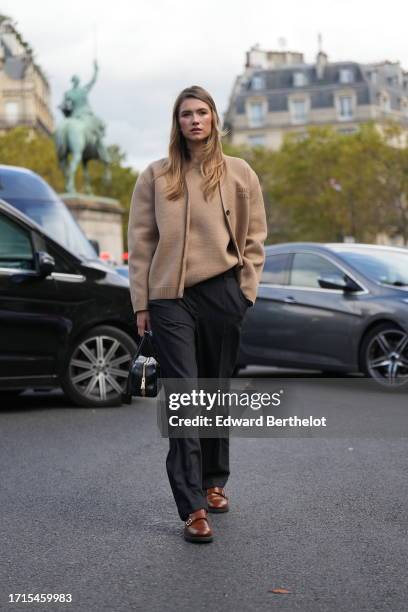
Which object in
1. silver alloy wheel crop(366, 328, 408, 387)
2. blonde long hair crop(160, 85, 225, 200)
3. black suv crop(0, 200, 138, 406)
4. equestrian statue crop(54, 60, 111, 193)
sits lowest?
silver alloy wheel crop(366, 328, 408, 387)

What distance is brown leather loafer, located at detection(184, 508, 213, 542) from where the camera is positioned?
476 cm

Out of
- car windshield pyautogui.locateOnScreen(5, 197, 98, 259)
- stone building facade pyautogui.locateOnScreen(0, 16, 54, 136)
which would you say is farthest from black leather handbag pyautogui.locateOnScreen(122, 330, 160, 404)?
stone building facade pyautogui.locateOnScreen(0, 16, 54, 136)

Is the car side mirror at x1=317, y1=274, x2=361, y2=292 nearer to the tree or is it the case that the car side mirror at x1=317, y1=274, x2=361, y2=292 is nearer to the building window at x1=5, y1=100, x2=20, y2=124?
the tree

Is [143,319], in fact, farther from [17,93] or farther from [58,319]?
[17,93]

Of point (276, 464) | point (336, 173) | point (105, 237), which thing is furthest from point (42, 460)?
point (336, 173)

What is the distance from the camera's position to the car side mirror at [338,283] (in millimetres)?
11180

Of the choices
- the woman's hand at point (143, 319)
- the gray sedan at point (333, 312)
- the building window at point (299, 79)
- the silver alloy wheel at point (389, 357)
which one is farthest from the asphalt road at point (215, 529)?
the building window at point (299, 79)

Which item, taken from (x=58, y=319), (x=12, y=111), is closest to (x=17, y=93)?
(x=12, y=111)

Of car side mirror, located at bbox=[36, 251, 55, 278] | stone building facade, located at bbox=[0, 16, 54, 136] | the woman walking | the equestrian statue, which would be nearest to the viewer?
the woman walking

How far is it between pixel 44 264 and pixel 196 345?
14.3 ft

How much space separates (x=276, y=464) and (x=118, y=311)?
3.33 metres

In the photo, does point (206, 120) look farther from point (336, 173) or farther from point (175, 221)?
point (336, 173)

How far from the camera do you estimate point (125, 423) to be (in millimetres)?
8773

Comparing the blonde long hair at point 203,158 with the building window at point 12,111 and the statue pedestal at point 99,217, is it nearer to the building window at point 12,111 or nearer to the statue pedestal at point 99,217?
the statue pedestal at point 99,217
